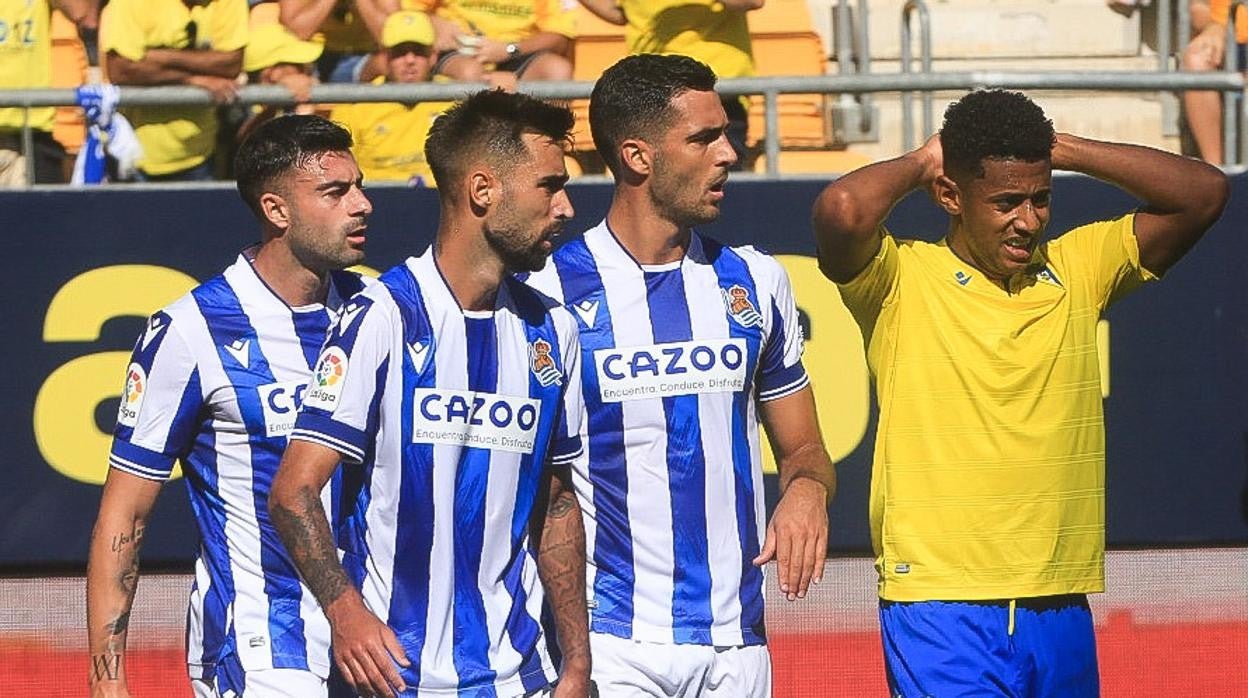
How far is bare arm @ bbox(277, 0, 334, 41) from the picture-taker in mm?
8648

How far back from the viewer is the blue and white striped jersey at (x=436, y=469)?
4.12 meters

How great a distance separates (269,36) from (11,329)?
1762mm

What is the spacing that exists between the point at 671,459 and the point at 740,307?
17.4 inches

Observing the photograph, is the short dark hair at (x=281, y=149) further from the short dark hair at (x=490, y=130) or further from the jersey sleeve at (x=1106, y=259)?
the jersey sleeve at (x=1106, y=259)

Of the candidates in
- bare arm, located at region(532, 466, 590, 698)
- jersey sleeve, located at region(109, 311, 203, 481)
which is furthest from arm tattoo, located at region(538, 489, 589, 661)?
jersey sleeve, located at region(109, 311, 203, 481)

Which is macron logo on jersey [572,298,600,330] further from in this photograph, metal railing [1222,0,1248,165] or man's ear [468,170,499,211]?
metal railing [1222,0,1248,165]

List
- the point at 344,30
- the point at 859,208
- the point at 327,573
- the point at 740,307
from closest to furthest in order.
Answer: the point at 327,573, the point at 859,208, the point at 740,307, the point at 344,30

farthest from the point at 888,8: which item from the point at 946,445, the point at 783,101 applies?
the point at 946,445

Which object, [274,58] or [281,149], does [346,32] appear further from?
[281,149]

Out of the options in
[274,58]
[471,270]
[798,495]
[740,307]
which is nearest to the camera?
[471,270]

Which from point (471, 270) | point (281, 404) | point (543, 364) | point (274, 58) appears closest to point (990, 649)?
point (543, 364)

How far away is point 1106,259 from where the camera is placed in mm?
5004

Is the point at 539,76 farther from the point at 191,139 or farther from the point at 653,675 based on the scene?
the point at 653,675

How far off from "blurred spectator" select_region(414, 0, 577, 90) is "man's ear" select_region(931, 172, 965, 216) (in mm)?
3684
